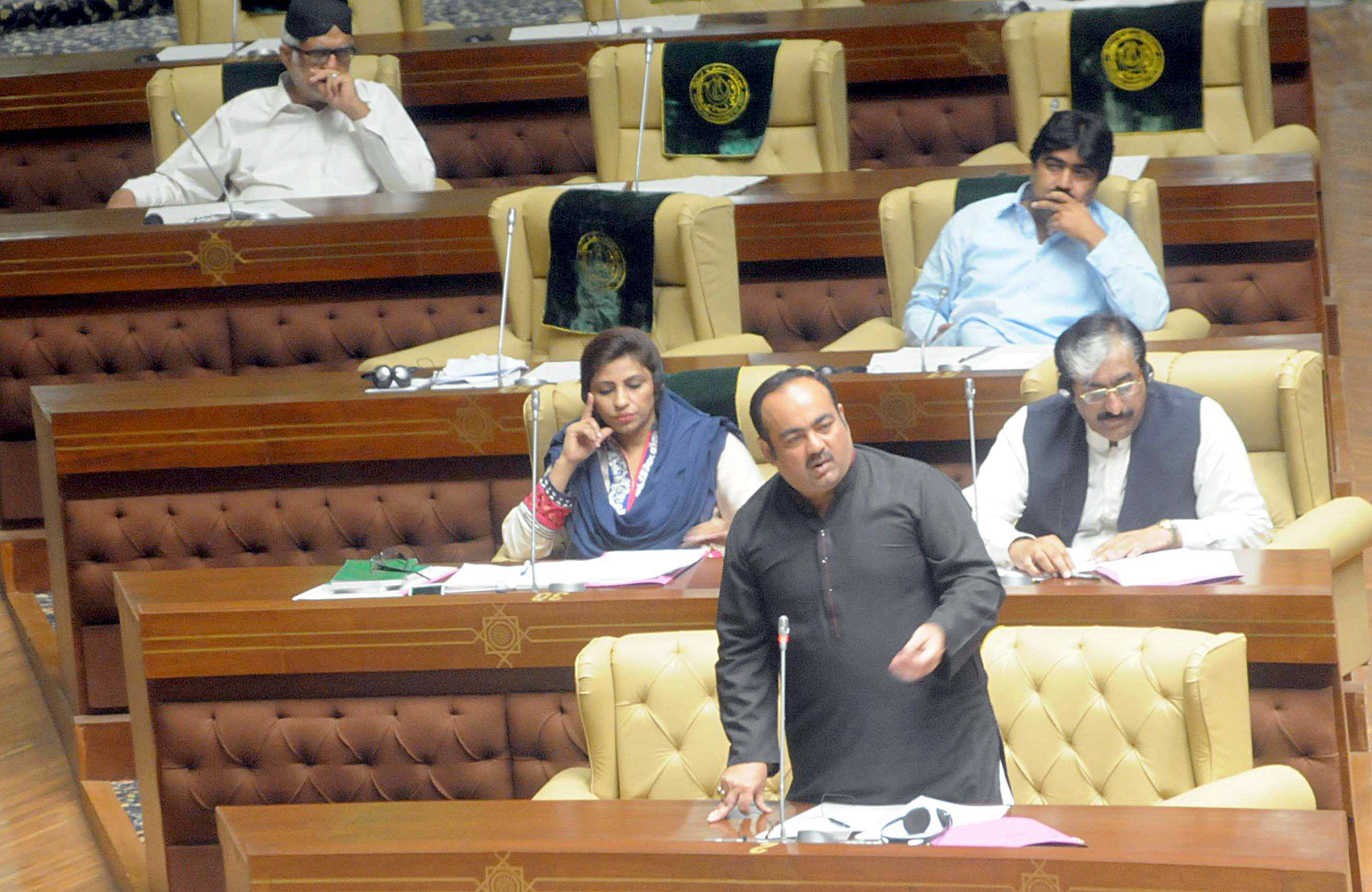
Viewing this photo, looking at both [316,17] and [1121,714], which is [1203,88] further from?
[1121,714]

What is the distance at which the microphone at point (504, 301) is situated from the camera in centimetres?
306

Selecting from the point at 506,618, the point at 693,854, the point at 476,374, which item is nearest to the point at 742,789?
the point at 693,854

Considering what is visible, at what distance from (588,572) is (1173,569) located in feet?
2.73

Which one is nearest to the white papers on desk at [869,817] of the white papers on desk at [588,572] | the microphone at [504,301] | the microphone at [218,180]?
the white papers on desk at [588,572]

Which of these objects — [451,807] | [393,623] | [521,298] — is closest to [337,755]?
[393,623]

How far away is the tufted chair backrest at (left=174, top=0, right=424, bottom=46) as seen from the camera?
5488mm

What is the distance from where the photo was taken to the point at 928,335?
12.2ft

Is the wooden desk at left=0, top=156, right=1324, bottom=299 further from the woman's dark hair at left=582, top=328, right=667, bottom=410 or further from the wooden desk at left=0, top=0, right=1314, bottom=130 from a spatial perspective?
the woman's dark hair at left=582, top=328, right=667, bottom=410

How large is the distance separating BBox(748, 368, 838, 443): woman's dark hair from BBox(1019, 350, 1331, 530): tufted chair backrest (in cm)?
112

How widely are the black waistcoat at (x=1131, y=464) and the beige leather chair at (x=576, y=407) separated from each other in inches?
19.4

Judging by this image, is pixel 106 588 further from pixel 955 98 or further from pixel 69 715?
pixel 955 98

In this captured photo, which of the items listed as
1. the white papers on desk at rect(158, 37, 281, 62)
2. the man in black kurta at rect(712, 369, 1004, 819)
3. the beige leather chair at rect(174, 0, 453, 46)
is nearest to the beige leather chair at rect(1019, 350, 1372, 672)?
the man in black kurta at rect(712, 369, 1004, 819)

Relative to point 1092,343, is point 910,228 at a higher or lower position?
higher

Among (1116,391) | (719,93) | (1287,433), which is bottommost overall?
(1287,433)
